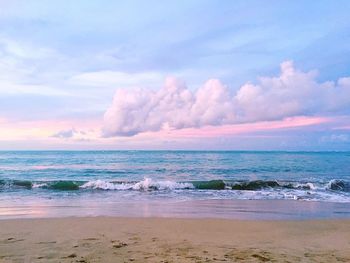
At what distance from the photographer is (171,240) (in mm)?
→ 8234

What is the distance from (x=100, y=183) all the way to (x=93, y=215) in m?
12.1

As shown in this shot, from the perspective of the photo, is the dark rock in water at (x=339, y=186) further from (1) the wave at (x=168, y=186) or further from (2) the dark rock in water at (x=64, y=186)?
(2) the dark rock in water at (x=64, y=186)

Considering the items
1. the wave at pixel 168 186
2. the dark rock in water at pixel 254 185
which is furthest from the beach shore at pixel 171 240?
the dark rock in water at pixel 254 185

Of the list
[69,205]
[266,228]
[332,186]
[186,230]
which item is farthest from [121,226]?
[332,186]

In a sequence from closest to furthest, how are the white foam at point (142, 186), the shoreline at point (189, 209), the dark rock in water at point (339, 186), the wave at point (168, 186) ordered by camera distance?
1. the shoreline at point (189, 209)
2. the white foam at point (142, 186)
3. the wave at point (168, 186)
4. the dark rock in water at point (339, 186)

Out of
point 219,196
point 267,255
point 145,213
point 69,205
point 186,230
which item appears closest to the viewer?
point 267,255

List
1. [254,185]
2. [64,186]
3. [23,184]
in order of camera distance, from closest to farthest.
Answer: [64,186], [23,184], [254,185]

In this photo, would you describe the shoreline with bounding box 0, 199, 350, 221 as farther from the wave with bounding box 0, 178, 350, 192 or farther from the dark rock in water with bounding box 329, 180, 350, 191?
the dark rock in water with bounding box 329, 180, 350, 191

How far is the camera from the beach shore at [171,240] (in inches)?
262

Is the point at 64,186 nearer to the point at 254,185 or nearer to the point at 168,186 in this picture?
the point at 168,186

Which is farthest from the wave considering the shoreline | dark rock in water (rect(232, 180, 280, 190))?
the shoreline

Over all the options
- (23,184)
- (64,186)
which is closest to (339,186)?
(64,186)

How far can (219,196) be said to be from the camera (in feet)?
61.1

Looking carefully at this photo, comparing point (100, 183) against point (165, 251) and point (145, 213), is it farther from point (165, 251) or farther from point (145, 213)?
point (165, 251)
